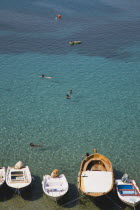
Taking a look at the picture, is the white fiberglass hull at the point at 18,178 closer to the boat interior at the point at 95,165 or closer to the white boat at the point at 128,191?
the boat interior at the point at 95,165

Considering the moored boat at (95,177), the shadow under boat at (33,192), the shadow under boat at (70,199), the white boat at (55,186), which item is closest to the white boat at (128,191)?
the moored boat at (95,177)

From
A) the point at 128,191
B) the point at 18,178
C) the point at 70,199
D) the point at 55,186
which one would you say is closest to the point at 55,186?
the point at 55,186

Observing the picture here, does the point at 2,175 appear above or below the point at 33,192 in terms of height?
above

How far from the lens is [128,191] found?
30.4 metres

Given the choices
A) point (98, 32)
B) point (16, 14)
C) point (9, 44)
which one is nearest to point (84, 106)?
point (9, 44)

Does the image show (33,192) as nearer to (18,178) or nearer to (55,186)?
(18,178)

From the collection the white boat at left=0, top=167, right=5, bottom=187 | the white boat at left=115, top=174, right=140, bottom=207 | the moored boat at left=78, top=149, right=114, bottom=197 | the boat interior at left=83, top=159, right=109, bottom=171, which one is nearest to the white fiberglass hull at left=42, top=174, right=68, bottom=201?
the moored boat at left=78, top=149, right=114, bottom=197

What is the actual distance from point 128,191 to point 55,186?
8740 millimetres

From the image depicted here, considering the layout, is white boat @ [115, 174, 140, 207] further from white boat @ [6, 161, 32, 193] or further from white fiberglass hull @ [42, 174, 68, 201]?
white boat @ [6, 161, 32, 193]

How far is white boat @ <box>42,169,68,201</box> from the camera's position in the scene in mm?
29652

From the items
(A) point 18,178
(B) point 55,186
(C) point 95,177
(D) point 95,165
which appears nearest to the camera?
(C) point 95,177

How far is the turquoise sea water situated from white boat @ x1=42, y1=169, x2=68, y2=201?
1.28 m

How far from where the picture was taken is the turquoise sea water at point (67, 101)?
35406 millimetres

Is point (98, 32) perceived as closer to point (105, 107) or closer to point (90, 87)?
point (90, 87)
